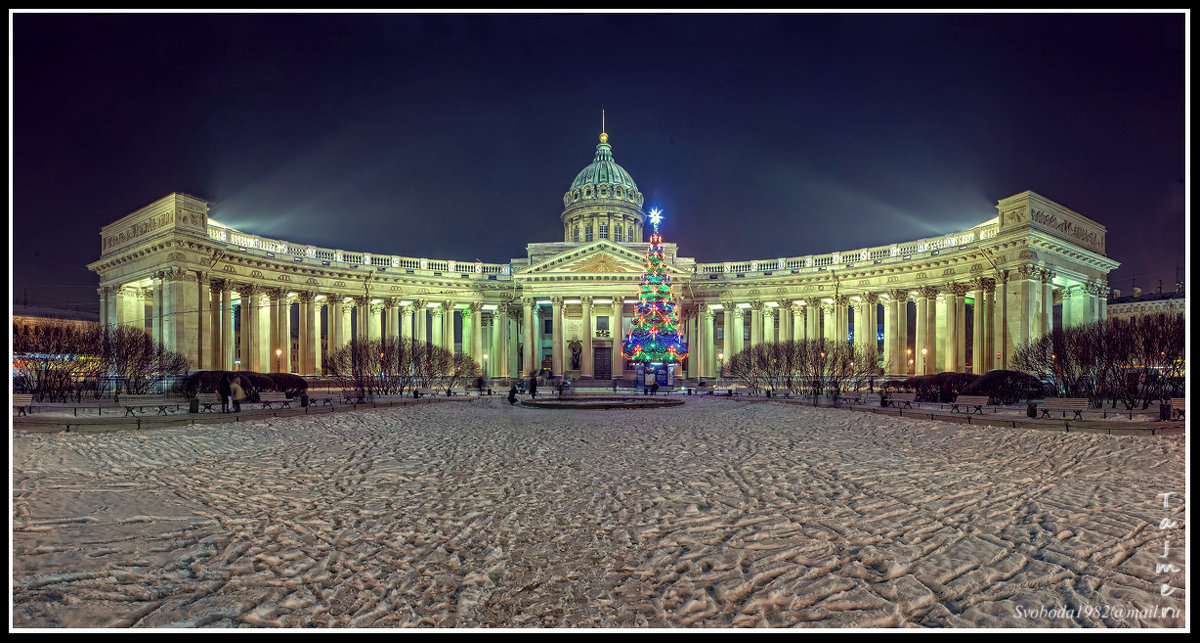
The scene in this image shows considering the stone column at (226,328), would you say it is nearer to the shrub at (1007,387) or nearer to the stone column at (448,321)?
the stone column at (448,321)

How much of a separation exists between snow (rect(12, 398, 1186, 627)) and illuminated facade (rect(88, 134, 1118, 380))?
30.6 metres

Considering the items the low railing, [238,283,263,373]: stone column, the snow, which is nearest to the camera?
the snow

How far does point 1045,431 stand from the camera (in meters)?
15.0

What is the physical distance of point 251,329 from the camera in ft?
146

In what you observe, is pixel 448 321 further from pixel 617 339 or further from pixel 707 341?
pixel 707 341

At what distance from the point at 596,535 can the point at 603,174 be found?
73.8 metres

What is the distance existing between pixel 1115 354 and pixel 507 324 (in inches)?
1896

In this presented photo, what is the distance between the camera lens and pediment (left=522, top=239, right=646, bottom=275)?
52.3 metres

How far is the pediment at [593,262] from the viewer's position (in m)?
52.3

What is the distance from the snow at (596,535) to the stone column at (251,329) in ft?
113

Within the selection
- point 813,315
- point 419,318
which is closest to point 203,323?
point 419,318

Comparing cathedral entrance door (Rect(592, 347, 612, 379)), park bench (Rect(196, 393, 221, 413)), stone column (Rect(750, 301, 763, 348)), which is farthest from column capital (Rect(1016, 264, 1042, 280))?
park bench (Rect(196, 393, 221, 413))

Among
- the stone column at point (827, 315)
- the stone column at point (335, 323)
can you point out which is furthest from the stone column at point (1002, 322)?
the stone column at point (335, 323)

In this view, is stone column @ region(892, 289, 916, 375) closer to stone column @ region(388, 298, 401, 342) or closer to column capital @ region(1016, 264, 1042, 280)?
column capital @ region(1016, 264, 1042, 280)
